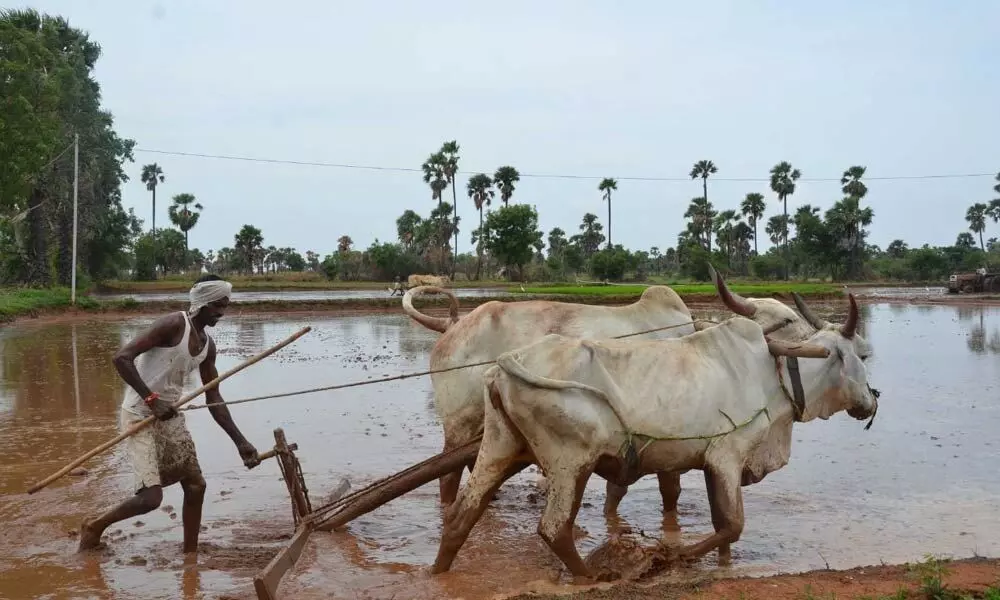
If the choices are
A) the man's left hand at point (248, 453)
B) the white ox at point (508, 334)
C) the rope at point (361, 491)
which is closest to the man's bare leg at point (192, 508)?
the man's left hand at point (248, 453)

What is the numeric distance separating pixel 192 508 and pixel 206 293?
4.40 ft

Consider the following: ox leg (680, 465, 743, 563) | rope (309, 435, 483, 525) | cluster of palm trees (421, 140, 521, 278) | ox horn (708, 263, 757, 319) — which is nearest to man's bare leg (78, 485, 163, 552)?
rope (309, 435, 483, 525)

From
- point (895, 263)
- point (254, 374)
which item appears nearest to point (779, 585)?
point (254, 374)

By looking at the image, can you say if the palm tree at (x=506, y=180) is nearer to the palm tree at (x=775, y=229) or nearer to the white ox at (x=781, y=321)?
the palm tree at (x=775, y=229)

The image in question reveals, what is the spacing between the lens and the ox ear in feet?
17.0

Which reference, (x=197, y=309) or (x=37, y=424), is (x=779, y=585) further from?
(x=37, y=424)

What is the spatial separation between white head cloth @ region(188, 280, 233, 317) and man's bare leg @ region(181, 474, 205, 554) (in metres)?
1.04

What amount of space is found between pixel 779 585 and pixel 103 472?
5.82m

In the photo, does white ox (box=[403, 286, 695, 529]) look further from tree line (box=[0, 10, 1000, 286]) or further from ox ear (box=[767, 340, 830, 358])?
tree line (box=[0, 10, 1000, 286])

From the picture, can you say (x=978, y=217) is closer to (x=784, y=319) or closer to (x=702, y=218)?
(x=702, y=218)

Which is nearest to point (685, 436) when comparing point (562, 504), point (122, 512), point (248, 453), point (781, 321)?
point (562, 504)

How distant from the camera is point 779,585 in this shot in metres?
4.54

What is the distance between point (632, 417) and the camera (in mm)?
4719

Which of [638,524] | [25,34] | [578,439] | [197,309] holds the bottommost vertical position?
[638,524]
